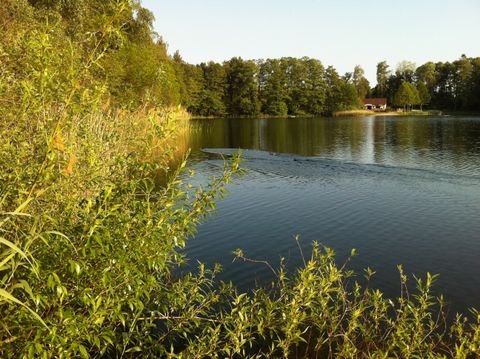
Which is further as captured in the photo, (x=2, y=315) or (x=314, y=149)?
(x=314, y=149)

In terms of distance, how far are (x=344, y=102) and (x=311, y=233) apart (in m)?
124

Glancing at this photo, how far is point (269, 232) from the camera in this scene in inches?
628

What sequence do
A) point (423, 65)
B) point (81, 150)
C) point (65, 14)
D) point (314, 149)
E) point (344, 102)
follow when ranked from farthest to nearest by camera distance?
point (423, 65)
point (344, 102)
point (314, 149)
point (65, 14)
point (81, 150)

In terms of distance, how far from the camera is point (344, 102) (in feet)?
436

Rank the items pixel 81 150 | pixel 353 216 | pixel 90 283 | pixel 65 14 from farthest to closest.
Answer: pixel 65 14
pixel 353 216
pixel 81 150
pixel 90 283

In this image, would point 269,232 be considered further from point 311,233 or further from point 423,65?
point 423,65

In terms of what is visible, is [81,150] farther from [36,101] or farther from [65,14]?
[65,14]

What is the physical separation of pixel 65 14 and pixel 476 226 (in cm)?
2463

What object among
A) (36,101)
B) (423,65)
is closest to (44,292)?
(36,101)

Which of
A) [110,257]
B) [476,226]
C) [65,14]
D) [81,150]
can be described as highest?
[65,14]

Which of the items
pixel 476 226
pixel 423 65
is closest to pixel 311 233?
pixel 476 226

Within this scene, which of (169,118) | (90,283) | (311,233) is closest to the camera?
(90,283)

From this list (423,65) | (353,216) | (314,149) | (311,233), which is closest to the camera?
(311,233)

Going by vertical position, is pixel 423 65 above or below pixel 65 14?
above
